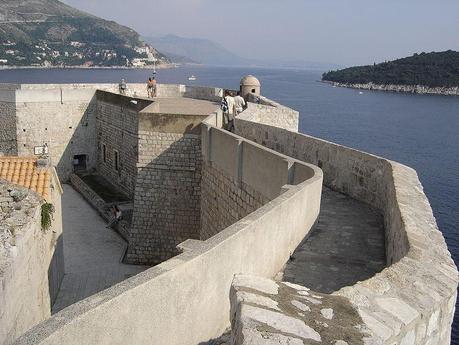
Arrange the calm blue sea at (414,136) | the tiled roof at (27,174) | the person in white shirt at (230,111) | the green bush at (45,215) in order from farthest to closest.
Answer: the calm blue sea at (414,136)
the person in white shirt at (230,111)
the tiled roof at (27,174)
the green bush at (45,215)

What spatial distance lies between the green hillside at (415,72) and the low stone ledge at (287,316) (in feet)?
470

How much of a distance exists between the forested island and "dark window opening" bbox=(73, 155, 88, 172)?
410ft

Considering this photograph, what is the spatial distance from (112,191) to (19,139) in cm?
504

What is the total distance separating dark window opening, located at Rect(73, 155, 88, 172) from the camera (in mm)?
24625

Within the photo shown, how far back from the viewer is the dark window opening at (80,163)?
24625mm

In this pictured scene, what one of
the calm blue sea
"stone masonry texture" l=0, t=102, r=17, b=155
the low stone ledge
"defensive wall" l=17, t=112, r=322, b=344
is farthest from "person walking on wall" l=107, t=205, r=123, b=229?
the low stone ledge

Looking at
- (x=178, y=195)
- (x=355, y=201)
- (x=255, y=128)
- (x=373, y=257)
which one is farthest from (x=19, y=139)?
(x=373, y=257)

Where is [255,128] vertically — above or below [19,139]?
above

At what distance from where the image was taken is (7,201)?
8781mm

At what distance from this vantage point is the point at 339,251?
6.79 metres

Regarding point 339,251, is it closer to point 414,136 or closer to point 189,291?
point 189,291

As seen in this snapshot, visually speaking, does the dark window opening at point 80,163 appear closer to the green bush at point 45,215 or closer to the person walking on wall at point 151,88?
the person walking on wall at point 151,88

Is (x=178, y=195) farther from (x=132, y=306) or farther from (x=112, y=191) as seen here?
(x=132, y=306)

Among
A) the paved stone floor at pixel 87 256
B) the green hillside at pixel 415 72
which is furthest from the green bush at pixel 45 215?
the green hillside at pixel 415 72
